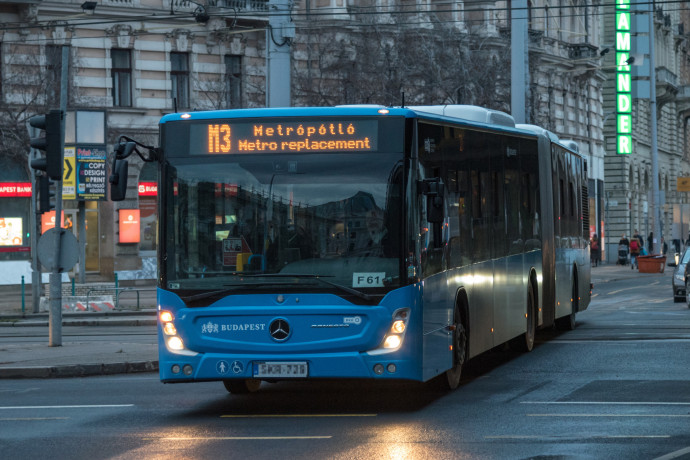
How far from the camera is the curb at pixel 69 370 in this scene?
Answer: 16.6 m

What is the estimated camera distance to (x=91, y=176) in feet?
104

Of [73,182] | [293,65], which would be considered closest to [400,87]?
[293,65]

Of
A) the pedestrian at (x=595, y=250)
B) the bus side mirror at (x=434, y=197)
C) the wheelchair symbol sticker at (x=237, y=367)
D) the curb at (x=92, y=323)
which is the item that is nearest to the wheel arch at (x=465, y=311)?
the bus side mirror at (x=434, y=197)

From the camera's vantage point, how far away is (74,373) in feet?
54.9

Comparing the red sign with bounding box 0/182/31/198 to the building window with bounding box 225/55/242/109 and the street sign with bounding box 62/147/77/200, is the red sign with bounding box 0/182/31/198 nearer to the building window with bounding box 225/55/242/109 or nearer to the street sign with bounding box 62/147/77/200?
the building window with bounding box 225/55/242/109

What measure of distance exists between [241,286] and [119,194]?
142 centimetres

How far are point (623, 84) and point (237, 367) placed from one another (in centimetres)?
5974

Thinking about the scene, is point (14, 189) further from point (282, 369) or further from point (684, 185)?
point (684, 185)

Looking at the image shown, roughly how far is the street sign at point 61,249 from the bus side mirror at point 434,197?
8183 mm

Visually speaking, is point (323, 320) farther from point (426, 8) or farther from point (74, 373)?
point (426, 8)

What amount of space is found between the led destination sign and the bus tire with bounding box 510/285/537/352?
21.5ft

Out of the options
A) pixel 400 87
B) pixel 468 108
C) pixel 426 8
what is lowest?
pixel 468 108

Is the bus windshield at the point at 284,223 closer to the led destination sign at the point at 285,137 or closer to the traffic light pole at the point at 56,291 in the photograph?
the led destination sign at the point at 285,137

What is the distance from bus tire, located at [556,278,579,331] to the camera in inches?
892
